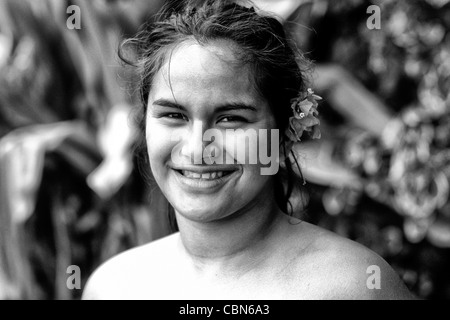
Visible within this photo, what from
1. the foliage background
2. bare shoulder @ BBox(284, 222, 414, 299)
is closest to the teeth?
bare shoulder @ BBox(284, 222, 414, 299)

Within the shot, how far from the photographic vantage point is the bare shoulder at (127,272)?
1.68 m

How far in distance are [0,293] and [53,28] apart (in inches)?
42.9

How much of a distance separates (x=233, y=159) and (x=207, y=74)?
0.56 ft

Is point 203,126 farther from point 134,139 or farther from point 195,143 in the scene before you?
point 134,139

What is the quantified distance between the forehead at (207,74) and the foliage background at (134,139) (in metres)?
1.16

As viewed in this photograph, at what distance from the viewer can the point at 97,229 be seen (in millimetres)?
2955

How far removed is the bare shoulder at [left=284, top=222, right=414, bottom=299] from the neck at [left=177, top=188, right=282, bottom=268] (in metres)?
0.09

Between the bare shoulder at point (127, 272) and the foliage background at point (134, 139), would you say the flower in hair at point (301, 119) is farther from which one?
the foliage background at point (134, 139)

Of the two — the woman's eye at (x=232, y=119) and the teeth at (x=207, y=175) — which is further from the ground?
the woman's eye at (x=232, y=119)

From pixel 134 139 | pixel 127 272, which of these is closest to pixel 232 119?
pixel 127 272

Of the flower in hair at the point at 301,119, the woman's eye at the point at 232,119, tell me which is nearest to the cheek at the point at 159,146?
the woman's eye at the point at 232,119

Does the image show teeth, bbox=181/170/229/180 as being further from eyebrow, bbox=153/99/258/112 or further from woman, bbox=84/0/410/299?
eyebrow, bbox=153/99/258/112

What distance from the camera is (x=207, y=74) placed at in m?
1.38

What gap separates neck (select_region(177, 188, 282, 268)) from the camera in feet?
4.99
